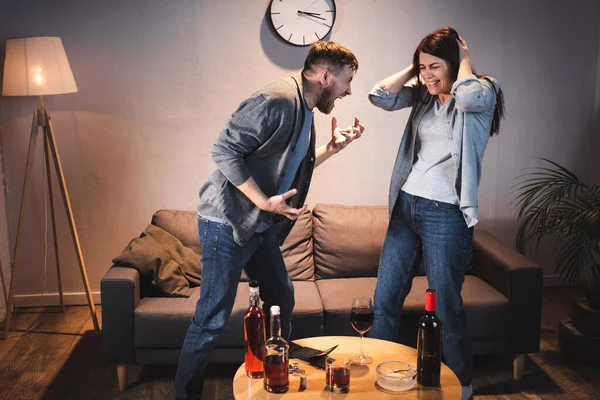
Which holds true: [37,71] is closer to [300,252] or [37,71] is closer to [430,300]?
[300,252]

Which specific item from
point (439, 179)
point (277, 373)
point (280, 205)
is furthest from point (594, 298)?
point (277, 373)

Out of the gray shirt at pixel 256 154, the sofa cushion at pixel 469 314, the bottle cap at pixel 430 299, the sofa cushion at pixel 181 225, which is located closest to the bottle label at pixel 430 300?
the bottle cap at pixel 430 299

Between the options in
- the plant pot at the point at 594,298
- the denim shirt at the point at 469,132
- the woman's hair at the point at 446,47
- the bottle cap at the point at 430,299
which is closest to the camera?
the bottle cap at the point at 430,299

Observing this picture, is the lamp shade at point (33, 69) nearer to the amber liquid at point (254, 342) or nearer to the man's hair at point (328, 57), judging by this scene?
the man's hair at point (328, 57)

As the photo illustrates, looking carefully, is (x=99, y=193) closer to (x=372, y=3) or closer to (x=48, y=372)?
(x=48, y=372)

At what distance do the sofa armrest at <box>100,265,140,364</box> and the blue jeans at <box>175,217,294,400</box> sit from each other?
0.63m

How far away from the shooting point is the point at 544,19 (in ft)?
13.6

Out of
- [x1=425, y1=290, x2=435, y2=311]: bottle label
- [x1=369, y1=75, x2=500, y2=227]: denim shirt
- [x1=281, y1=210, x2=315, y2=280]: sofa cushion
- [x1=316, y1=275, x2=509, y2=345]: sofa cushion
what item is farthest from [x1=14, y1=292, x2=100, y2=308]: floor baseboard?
[x1=425, y1=290, x2=435, y2=311]: bottle label

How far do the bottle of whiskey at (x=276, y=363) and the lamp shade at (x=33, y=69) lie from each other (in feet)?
6.96

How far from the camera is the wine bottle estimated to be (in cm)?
217

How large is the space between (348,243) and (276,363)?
5.30 ft

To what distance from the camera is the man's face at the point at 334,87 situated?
2.51m

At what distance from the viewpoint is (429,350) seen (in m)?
2.19

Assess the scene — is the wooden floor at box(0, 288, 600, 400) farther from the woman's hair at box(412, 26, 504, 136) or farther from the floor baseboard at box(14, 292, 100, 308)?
the woman's hair at box(412, 26, 504, 136)
